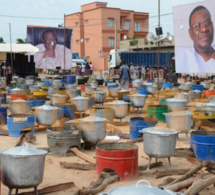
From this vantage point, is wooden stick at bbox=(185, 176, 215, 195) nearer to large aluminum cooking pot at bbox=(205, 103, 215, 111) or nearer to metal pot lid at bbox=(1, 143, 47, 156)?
metal pot lid at bbox=(1, 143, 47, 156)

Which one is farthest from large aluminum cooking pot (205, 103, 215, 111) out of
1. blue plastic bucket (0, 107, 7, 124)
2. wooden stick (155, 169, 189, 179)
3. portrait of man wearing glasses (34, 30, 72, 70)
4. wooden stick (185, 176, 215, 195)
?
portrait of man wearing glasses (34, 30, 72, 70)

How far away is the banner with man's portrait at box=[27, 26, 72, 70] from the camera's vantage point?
35.5 meters

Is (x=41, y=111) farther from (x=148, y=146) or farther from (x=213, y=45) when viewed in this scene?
(x=213, y=45)

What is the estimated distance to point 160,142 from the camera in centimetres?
623

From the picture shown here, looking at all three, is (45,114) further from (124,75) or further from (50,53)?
(50,53)

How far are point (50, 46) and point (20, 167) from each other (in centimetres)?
3187

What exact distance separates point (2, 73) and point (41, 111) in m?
22.3

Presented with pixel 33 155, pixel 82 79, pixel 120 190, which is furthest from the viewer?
pixel 82 79

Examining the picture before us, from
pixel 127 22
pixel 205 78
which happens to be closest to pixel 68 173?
pixel 205 78

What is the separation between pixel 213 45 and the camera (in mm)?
21641

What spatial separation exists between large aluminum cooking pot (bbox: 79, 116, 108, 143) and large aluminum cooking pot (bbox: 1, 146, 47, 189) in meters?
2.66

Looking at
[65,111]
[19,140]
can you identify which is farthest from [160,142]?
[65,111]

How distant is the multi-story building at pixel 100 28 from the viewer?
52438mm

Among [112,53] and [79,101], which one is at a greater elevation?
[112,53]
